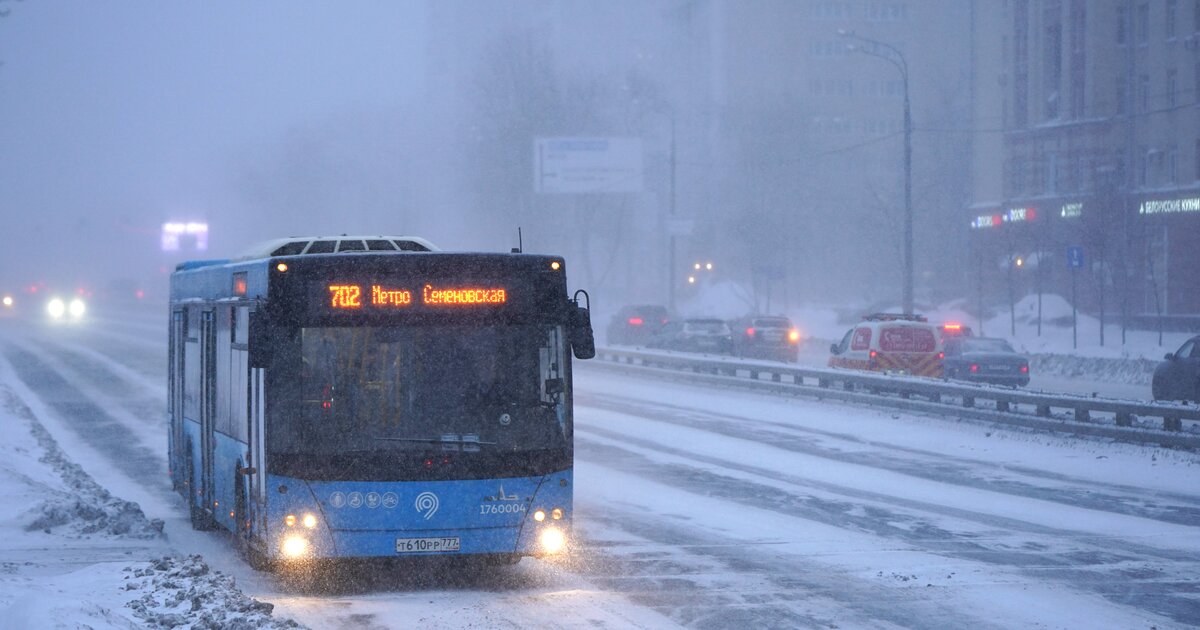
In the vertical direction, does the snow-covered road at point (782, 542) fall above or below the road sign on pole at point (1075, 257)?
below

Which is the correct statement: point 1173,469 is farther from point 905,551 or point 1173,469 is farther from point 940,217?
point 940,217

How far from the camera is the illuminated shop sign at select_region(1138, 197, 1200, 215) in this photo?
55.9 m

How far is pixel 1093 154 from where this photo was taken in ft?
203

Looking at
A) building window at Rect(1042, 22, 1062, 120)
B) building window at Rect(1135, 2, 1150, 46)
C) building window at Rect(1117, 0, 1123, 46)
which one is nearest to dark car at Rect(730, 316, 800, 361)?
building window at Rect(1135, 2, 1150, 46)

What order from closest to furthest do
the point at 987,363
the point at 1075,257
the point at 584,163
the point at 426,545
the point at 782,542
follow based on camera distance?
the point at 426,545 → the point at 782,542 → the point at 987,363 → the point at 1075,257 → the point at 584,163

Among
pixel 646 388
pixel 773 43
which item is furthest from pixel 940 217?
pixel 646 388

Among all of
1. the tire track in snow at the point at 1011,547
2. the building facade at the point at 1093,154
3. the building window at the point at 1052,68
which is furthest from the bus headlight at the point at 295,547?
the building window at the point at 1052,68

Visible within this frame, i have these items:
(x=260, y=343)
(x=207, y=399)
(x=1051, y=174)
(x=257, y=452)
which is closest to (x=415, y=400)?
(x=260, y=343)

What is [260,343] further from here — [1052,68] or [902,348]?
[1052,68]

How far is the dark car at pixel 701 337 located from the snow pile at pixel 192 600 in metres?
38.0

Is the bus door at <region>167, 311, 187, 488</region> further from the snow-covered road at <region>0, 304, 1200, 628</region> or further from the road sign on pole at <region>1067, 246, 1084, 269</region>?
the road sign on pole at <region>1067, 246, 1084, 269</region>

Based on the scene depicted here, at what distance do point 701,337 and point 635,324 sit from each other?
1163 cm

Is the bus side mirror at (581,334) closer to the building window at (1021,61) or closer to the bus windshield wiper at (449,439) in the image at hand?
the bus windshield wiper at (449,439)

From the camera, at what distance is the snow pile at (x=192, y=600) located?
8.88 meters
